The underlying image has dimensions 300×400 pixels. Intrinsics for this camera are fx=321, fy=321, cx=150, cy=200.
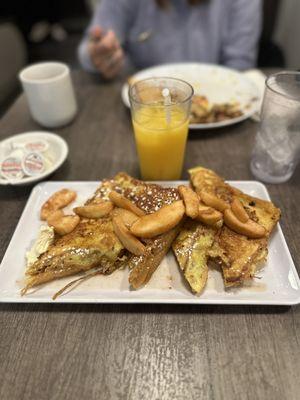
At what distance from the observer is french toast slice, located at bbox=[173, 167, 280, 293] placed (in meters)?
0.84

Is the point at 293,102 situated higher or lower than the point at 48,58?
higher

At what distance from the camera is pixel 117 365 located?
29.5 inches

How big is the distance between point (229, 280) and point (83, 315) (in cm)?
39

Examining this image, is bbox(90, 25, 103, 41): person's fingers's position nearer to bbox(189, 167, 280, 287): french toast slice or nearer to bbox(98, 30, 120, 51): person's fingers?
bbox(98, 30, 120, 51): person's fingers

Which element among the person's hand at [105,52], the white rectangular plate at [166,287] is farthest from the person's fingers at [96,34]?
the white rectangular plate at [166,287]

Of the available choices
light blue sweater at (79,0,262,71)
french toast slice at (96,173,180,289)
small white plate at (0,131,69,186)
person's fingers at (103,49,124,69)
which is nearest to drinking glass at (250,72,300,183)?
french toast slice at (96,173,180,289)

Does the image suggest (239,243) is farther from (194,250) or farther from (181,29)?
(181,29)

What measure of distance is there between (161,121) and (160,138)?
0.06 metres

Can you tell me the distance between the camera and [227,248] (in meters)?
0.90

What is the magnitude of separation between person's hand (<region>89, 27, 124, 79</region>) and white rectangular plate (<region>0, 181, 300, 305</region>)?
1.23 meters

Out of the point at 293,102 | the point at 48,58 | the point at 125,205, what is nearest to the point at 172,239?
the point at 125,205

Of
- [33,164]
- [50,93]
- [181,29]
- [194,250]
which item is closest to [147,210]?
[194,250]

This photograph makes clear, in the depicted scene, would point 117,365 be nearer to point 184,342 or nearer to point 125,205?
point 184,342

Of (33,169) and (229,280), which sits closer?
(229,280)
